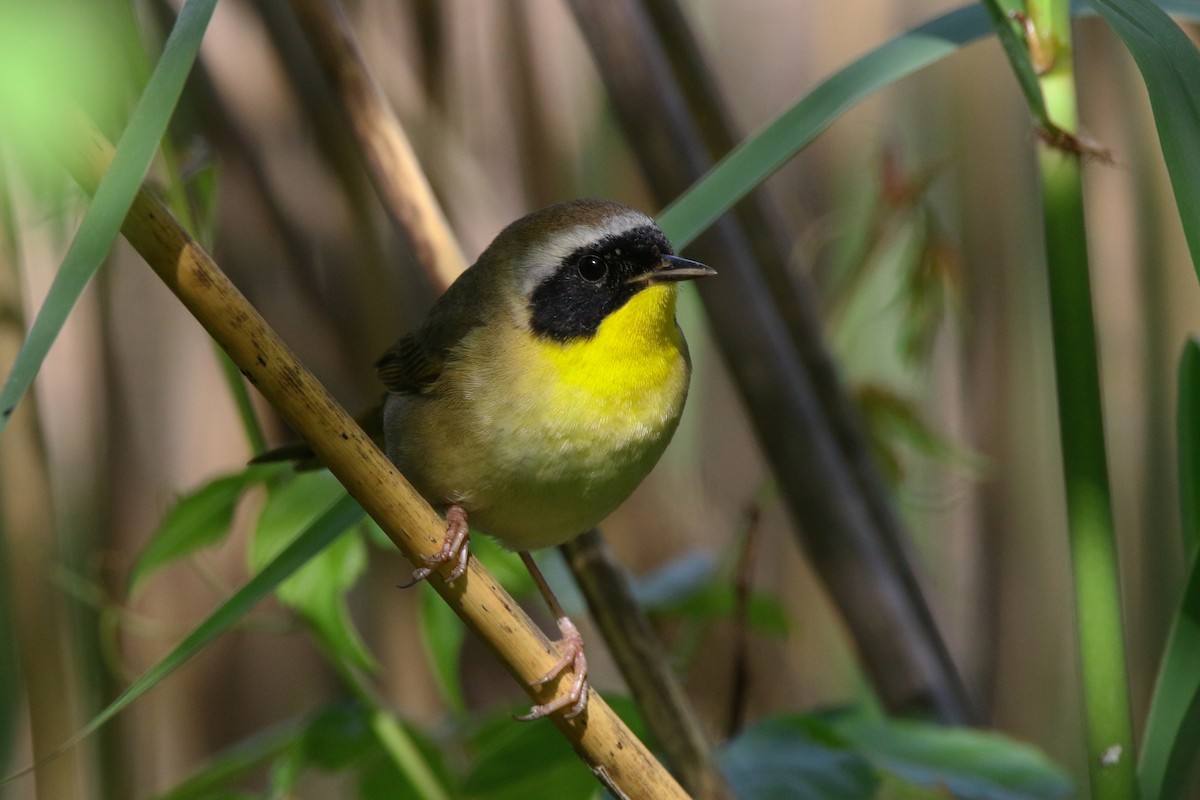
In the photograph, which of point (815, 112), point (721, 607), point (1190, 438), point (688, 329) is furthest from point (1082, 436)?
point (688, 329)

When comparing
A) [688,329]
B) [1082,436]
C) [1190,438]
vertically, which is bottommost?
[688,329]

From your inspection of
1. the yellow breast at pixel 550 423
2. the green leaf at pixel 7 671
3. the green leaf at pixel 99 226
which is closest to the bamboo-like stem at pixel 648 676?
the yellow breast at pixel 550 423

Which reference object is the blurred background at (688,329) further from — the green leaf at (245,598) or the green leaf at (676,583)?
the green leaf at (245,598)

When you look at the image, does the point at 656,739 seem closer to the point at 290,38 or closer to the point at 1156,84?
the point at 1156,84

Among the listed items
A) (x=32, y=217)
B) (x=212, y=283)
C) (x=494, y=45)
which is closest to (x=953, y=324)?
(x=494, y=45)

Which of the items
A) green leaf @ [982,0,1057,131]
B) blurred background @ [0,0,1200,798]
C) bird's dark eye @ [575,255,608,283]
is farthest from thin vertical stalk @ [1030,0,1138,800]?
blurred background @ [0,0,1200,798]

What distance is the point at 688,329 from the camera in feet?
9.86

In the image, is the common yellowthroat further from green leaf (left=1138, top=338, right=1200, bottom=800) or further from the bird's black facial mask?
green leaf (left=1138, top=338, right=1200, bottom=800)

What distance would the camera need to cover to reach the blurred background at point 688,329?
225 centimetres

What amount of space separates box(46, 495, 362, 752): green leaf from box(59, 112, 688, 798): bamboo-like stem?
11cm

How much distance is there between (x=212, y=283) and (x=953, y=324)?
2.10 m

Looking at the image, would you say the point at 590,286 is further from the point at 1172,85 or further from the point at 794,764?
the point at 1172,85

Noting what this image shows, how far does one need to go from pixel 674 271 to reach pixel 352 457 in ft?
2.11

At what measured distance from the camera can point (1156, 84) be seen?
3.05 feet
